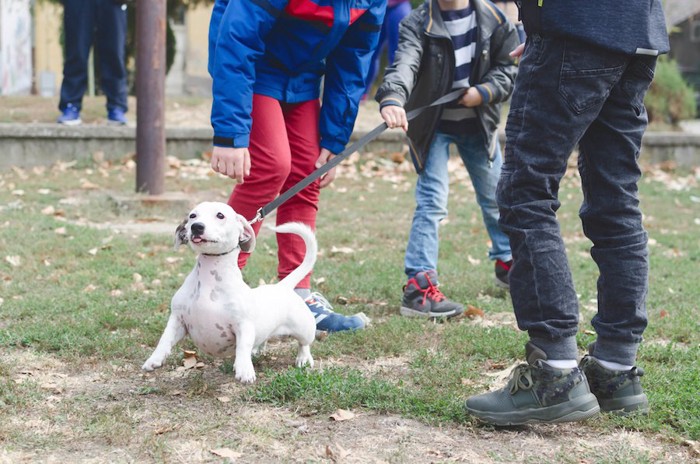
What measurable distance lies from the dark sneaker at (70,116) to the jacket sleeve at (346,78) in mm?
5558

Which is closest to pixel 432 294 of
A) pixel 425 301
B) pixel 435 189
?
pixel 425 301

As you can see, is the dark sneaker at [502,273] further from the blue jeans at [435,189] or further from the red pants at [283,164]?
the red pants at [283,164]

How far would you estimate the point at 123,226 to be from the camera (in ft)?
20.4

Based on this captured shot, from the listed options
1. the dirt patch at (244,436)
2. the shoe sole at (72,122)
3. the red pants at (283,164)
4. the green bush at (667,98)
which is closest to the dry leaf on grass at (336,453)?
the dirt patch at (244,436)

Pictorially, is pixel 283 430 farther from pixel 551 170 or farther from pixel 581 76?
pixel 581 76

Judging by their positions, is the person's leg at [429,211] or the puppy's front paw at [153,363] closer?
the puppy's front paw at [153,363]

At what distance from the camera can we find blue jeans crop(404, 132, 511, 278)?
4.35 meters

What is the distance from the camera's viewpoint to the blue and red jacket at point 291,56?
3.21 m

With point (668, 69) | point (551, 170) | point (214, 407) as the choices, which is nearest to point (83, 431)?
point (214, 407)

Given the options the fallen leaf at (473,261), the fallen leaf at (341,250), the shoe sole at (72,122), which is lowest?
the fallen leaf at (341,250)

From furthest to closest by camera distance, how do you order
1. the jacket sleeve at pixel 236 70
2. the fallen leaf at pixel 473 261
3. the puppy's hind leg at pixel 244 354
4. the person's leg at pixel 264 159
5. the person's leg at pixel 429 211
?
1. the fallen leaf at pixel 473 261
2. the person's leg at pixel 429 211
3. the person's leg at pixel 264 159
4. the jacket sleeve at pixel 236 70
5. the puppy's hind leg at pixel 244 354

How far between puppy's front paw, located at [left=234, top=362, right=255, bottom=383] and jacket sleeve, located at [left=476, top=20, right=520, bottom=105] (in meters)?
1.97

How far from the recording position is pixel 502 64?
4.36 m

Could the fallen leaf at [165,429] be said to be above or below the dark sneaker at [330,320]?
above
